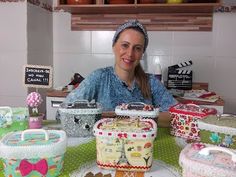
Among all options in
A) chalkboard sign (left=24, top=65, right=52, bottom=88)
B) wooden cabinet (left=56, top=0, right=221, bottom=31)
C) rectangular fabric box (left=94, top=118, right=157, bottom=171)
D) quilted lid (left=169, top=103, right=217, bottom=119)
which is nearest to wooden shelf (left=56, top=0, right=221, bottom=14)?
wooden cabinet (left=56, top=0, right=221, bottom=31)

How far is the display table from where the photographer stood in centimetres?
75

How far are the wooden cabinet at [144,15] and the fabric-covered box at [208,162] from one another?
5.53 ft

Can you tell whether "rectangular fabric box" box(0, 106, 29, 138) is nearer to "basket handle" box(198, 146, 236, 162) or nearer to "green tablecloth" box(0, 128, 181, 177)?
"green tablecloth" box(0, 128, 181, 177)

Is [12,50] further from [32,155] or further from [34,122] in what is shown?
[32,155]

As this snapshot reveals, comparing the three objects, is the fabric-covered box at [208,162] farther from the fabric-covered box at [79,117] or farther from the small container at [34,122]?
the small container at [34,122]

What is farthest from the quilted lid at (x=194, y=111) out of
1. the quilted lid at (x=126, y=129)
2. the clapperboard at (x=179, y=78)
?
the clapperboard at (x=179, y=78)

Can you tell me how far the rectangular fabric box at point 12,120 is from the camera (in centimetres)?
87

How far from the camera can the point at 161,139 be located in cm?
97

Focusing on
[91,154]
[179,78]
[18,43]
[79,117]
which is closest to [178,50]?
[179,78]

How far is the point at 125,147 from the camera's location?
2.34 ft

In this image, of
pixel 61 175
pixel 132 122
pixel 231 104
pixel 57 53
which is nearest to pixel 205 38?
pixel 231 104

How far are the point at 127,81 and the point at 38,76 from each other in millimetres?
524

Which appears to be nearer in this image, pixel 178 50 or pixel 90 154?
pixel 90 154

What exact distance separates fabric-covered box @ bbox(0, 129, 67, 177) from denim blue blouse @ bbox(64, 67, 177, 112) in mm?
727
